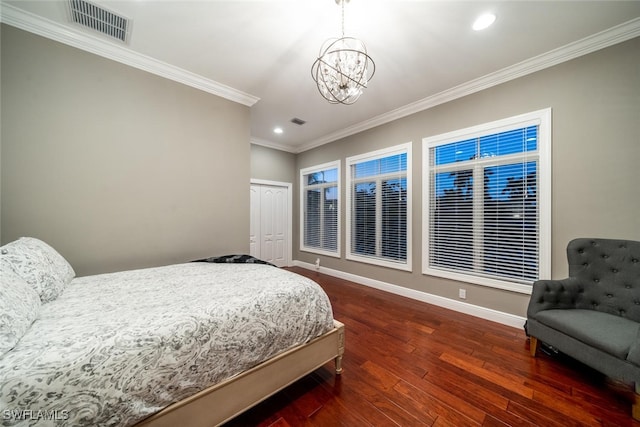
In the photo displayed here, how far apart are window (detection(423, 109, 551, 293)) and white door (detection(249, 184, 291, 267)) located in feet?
10.7

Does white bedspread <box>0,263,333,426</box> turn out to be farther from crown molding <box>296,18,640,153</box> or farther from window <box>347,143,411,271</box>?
crown molding <box>296,18,640,153</box>

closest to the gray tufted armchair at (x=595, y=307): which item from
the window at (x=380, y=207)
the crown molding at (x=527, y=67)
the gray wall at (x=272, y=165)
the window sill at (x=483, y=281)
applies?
the window sill at (x=483, y=281)

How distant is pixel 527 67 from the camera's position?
2.56 m

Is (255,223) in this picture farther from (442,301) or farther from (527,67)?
(527,67)

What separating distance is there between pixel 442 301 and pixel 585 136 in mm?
2390

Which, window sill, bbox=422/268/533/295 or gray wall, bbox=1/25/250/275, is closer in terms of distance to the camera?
gray wall, bbox=1/25/250/275

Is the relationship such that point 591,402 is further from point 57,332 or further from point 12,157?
point 12,157

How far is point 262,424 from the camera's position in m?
1.44

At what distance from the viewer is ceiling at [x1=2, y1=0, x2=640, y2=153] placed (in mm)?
1895

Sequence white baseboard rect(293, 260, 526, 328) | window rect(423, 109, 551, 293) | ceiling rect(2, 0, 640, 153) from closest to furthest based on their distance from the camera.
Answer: ceiling rect(2, 0, 640, 153)
window rect(423, 109, 551, 293)
white baseboard rect(293, 260, 526, 328)

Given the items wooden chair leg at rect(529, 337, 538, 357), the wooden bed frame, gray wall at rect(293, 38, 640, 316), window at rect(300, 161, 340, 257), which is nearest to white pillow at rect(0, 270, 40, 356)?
the wooden bed frame

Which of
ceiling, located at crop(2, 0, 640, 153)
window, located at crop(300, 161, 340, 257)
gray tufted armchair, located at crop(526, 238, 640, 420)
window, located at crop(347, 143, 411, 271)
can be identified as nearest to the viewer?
gray tufted armchair, located at crop(526, 238, 640, 420)

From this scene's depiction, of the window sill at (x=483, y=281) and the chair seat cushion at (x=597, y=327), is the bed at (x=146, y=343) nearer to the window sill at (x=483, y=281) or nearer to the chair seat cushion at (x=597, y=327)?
the chair seat cushion at (x=597, y=327)

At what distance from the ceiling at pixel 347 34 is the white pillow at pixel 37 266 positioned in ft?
6.48
